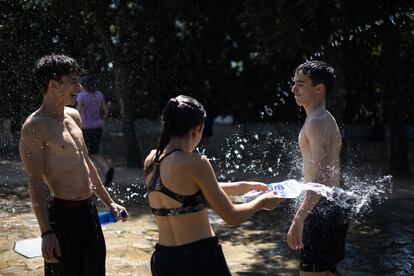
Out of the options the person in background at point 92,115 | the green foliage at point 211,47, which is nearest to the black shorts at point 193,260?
the green foliage at point 211,47

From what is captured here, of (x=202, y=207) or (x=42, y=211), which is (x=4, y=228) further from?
(x=202, y=207)

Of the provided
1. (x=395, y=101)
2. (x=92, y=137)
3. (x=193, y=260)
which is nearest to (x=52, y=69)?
(x=193, y=260)

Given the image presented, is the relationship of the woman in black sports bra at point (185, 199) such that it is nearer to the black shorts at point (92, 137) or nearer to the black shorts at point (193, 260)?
the black shorts at point (193, 260)

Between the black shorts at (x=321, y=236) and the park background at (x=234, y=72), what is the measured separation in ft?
6.89

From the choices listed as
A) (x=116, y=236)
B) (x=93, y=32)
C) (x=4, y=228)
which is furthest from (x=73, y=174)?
(x=93, y=32)

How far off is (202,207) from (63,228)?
0.95 metres

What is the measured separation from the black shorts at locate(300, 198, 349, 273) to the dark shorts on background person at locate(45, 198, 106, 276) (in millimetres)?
1140

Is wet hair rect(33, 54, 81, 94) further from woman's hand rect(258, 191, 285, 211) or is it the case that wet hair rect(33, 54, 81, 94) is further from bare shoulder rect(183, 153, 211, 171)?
woman's hand rect(258, 191, 285, 211)

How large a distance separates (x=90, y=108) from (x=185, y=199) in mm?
6484

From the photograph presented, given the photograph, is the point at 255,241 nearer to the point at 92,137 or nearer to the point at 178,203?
the point at 178,203

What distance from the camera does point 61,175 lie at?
3.23 metres

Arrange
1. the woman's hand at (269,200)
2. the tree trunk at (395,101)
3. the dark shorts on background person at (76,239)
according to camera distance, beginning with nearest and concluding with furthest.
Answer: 1. the woman's hand at (269,200)
2. the dark shorts on background person at (76,239)
3. the tree trunk at (395,101)

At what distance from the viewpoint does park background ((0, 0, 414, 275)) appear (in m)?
8.66

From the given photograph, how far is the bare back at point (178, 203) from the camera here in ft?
8.23
